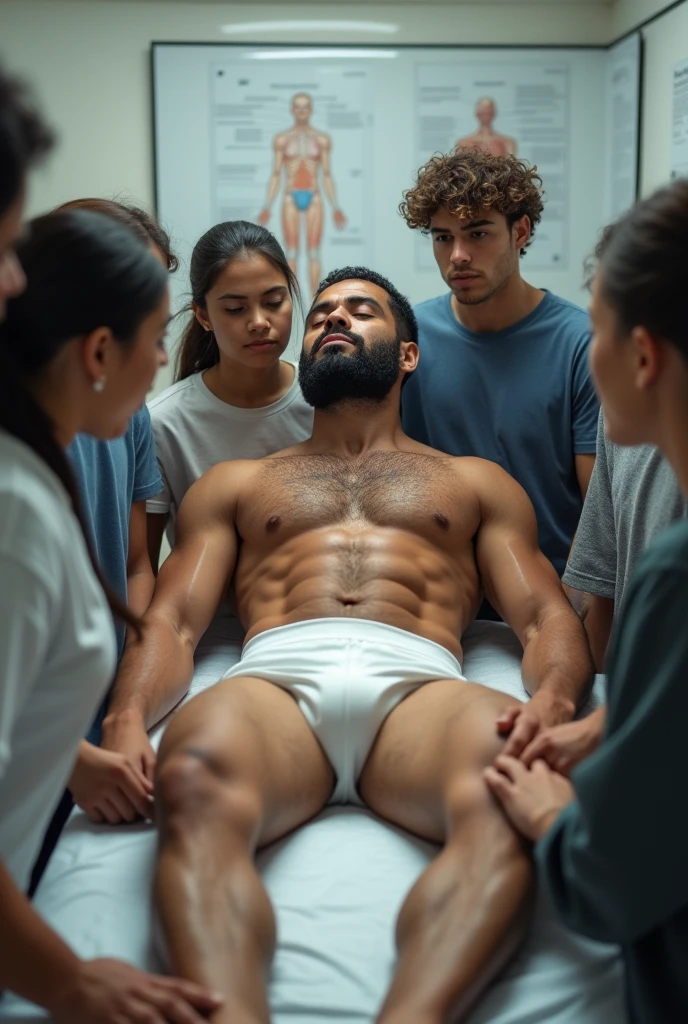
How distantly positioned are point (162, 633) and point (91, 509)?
272 millimetres

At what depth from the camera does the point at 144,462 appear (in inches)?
85.9

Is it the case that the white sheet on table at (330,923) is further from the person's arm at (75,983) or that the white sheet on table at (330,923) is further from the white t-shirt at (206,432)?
the white t-shirt at (206,432)

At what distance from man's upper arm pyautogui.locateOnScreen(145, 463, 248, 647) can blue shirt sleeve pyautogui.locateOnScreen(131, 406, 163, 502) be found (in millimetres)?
79

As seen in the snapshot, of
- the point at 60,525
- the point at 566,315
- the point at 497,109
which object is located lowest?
the point at 60,525

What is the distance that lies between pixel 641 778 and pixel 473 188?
187cm

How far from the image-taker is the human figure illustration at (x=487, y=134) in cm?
369

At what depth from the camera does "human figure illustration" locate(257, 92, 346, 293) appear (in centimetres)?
368

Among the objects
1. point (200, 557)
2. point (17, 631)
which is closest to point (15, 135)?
point (17, 631)

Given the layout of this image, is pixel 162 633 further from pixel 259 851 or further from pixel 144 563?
pixel 259 851

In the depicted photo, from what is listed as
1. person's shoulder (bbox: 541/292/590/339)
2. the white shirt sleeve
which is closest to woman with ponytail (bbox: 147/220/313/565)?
person's shoulder (bbox: 541/292/590/339)

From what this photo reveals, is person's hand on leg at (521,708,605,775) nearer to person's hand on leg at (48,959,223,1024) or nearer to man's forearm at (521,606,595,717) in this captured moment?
man's forearm at (521,606,595,717)

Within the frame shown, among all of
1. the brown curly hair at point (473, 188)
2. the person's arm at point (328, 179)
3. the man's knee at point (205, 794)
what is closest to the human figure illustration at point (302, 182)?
the person's arm at point (328, 179)

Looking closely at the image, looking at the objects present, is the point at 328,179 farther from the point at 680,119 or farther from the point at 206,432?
the point at 206,432

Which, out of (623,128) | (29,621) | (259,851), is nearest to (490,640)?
(259,851)
